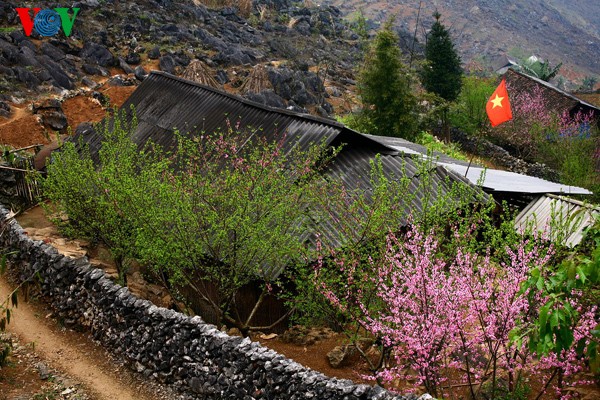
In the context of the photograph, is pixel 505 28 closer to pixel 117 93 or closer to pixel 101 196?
pixel 117 93

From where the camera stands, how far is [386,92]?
3481 cm

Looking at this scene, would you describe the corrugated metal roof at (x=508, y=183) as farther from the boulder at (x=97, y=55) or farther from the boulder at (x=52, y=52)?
the boulder at (x=52, y=52)

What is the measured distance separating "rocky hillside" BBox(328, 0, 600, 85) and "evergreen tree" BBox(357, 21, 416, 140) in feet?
261

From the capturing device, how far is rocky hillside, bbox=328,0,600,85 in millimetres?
117438

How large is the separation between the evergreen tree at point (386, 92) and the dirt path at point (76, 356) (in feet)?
80.4

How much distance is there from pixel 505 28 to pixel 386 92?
4185 inches

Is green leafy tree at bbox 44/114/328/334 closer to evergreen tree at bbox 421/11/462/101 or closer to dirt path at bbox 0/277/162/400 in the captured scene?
dirt path at bbox 0/277/162/400

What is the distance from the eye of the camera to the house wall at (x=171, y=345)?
982 cm

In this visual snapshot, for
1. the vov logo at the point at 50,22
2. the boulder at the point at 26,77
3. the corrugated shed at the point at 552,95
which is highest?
the corrugated shed at the point at 552,95

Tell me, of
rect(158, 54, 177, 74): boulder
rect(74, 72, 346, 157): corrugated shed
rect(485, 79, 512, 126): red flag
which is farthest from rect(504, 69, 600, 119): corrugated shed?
rect(74, 72, 346, 157): corrugated shed

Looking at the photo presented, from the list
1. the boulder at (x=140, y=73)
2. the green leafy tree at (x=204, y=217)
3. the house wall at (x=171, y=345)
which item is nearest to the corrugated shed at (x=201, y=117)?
the green leafy tree at (x=204, y=217)

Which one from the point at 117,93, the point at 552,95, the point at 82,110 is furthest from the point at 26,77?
the point at 552,95

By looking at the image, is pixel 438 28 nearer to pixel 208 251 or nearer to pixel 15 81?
pixel 15 81

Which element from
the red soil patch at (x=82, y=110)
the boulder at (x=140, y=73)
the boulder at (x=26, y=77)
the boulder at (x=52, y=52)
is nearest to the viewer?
the red soil patch at (x=82, y=110)
